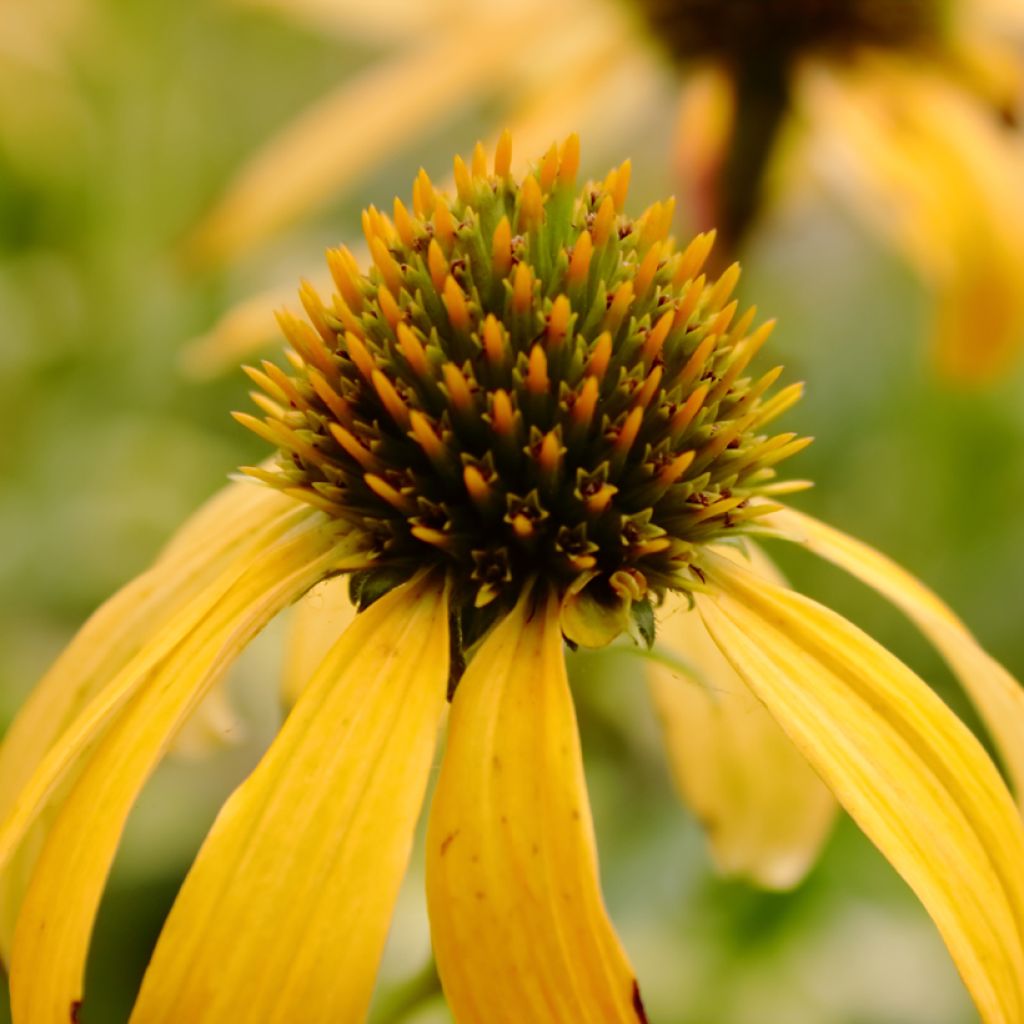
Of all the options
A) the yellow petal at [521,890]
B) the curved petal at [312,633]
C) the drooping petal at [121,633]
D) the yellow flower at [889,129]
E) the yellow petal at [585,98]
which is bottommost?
the yellow petal at [521,890]

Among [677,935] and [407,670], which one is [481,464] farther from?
[677,935]

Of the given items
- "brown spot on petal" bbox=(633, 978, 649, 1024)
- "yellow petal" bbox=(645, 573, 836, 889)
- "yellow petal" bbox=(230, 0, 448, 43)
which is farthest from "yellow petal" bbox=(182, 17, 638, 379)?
"brown spot on petal" bbox=(633, 978, 649, 1024)

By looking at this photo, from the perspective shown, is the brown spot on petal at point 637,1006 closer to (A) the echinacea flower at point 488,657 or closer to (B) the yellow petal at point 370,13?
(A) the echinacea flower at point 488,657

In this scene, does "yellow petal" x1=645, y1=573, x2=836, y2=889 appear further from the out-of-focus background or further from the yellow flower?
the yellow flower

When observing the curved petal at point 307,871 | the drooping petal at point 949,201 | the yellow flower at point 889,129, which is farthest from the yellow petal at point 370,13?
the curved petal at point 307,871

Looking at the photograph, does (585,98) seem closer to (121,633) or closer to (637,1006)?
(121,633)

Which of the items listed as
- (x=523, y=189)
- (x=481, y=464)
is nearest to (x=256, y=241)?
(x=523, y=189)
